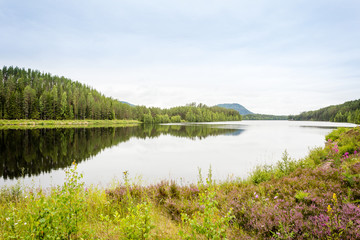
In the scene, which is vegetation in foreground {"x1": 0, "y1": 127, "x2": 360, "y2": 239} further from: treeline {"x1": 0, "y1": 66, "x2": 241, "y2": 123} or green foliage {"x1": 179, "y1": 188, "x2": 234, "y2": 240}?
treeline {"x1": 0, "y1": 66, "x2": 241, "y2": 123}

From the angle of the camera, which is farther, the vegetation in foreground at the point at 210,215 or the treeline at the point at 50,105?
the treeline at the point at 50,105

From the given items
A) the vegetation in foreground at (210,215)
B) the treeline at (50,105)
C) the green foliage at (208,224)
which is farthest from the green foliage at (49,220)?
the treeline at (50,105)

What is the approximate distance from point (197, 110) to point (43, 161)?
183 metres

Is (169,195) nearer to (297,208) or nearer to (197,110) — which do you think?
(297,208)

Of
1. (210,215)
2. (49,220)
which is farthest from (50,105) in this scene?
(210,215)

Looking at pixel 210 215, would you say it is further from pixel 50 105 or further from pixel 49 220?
pixel 50 105

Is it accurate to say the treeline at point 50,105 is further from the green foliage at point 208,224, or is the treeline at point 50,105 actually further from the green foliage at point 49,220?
the green foliage at point 208,224

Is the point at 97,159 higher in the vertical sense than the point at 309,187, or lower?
lower

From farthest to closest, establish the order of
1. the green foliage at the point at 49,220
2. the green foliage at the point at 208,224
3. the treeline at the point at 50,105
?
the treeline at the point at 50,105
the green foliage at the point at 49,220
the green foliage at the point at 208,224

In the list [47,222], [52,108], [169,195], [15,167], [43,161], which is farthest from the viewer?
[52,108]

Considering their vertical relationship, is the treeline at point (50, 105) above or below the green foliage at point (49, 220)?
above

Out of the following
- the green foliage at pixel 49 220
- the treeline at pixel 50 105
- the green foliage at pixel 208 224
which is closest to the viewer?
the green foliage at pixel 208 224

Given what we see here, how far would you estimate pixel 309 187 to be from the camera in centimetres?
625

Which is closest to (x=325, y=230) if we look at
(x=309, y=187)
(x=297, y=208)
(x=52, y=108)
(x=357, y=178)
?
(x=297, y=208)
